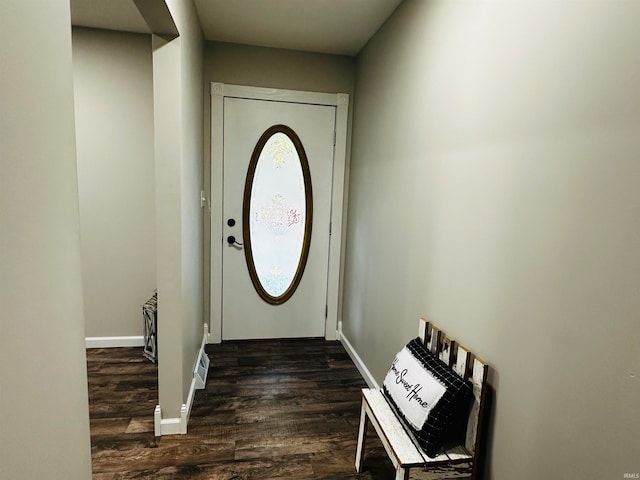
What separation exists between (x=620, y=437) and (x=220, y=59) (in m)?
3.19

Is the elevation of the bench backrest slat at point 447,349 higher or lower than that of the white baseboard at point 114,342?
higher

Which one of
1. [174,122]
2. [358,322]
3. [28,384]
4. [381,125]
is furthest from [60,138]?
[358,322]

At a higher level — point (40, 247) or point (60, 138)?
point (60, 138)

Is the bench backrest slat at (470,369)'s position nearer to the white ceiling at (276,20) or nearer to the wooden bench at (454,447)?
the wooden bench at (454,447)

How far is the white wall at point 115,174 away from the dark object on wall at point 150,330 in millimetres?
211

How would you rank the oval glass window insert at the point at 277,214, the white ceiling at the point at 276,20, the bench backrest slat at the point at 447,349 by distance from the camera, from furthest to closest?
1. the oval glass window insert at the point at 277,214
2. the white ceiling at the point at 276,20
3. the bench backrest slat at the point at 447,349

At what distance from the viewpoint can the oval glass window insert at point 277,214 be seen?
10.5ft

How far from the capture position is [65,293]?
0.78 m

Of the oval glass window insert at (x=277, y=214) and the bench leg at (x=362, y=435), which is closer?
the bench leg at (x=362, y=435)

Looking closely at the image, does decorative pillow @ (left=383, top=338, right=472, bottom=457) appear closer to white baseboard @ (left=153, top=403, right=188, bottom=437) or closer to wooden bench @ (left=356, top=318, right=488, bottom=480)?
wooden bench @ (left=356, top=318, right=488, bottom=480)

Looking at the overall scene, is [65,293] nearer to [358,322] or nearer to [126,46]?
[358,322]

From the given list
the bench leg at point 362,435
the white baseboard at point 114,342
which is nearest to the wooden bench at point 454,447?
the bench leg at point 362,435

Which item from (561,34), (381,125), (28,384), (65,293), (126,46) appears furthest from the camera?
(126,46)

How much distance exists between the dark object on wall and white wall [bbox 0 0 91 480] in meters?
2.17
